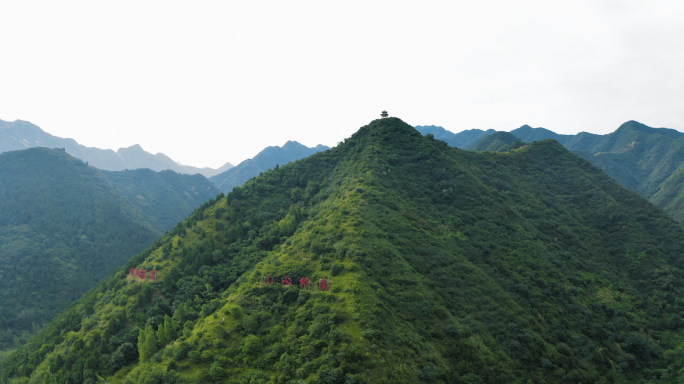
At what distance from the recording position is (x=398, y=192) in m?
81.6

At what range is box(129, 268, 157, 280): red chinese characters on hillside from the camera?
71.7 meters

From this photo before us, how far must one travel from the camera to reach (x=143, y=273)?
7331cm

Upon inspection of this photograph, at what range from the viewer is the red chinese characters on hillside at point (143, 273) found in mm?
71681

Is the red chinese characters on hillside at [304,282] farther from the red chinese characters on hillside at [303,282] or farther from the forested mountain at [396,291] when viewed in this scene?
the forested mountain at [396,291]

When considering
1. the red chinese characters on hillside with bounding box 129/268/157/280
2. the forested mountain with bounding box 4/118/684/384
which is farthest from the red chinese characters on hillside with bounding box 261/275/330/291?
the red chinese characters on hillside with bounding box 129/268/157/280

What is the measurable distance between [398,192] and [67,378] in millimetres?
76587

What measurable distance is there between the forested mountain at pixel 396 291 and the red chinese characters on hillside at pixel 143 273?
148 cm

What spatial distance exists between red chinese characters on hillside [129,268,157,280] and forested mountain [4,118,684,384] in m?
1.48

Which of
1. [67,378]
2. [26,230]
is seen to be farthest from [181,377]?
[26,230]

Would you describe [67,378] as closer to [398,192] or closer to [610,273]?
[398,192]

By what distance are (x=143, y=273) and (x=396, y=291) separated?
6334 cm

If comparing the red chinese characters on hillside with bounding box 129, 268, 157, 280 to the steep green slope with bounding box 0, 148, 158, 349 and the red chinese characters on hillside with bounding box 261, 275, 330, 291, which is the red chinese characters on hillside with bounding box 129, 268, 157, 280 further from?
the steep green slope with bounding box 0, 148, 158, 349

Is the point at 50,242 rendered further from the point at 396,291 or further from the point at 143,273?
the point at 396,291

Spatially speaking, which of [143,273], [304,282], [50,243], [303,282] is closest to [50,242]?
[50,243]
